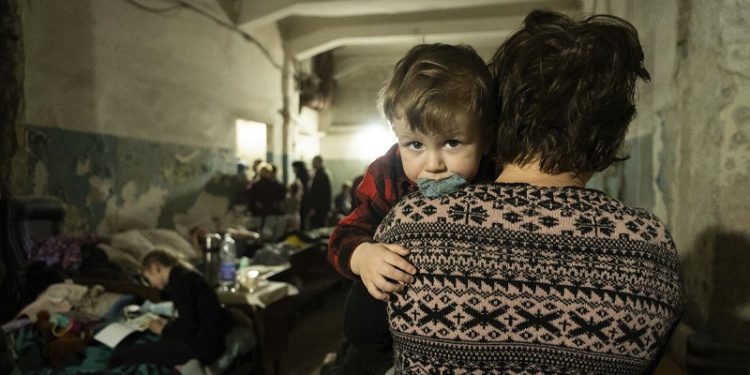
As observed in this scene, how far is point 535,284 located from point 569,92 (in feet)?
0.98

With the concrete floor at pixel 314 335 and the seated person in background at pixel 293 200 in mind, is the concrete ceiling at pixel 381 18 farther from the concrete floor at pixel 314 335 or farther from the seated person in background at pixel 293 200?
the concrete floor at pixel 314 335

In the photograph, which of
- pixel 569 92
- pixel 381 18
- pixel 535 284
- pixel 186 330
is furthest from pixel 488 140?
pixel 381 18

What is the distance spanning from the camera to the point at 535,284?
2.32 ft

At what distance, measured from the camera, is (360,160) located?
11.0m

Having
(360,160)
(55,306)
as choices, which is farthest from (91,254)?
(360,160)

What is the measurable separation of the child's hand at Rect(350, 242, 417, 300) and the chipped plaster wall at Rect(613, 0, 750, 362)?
1.50 meters

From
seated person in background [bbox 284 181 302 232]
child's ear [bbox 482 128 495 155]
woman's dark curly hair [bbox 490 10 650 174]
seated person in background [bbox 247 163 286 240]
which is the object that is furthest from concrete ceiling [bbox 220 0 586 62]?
woman's dark curly hair [bbox 490 10 650 174]

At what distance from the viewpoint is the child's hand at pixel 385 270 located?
2.39ft

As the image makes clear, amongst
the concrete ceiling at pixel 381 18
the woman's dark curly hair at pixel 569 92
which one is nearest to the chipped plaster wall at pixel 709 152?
the woman's dark curly hair at pixel 569 92

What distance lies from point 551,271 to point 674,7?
2020 millimetres

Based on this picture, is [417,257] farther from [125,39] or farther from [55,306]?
[125,39]

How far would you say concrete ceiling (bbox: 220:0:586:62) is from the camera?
20.3 ft

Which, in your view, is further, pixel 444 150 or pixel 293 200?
pixel 293 200

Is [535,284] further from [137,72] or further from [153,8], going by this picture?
[153,8]
